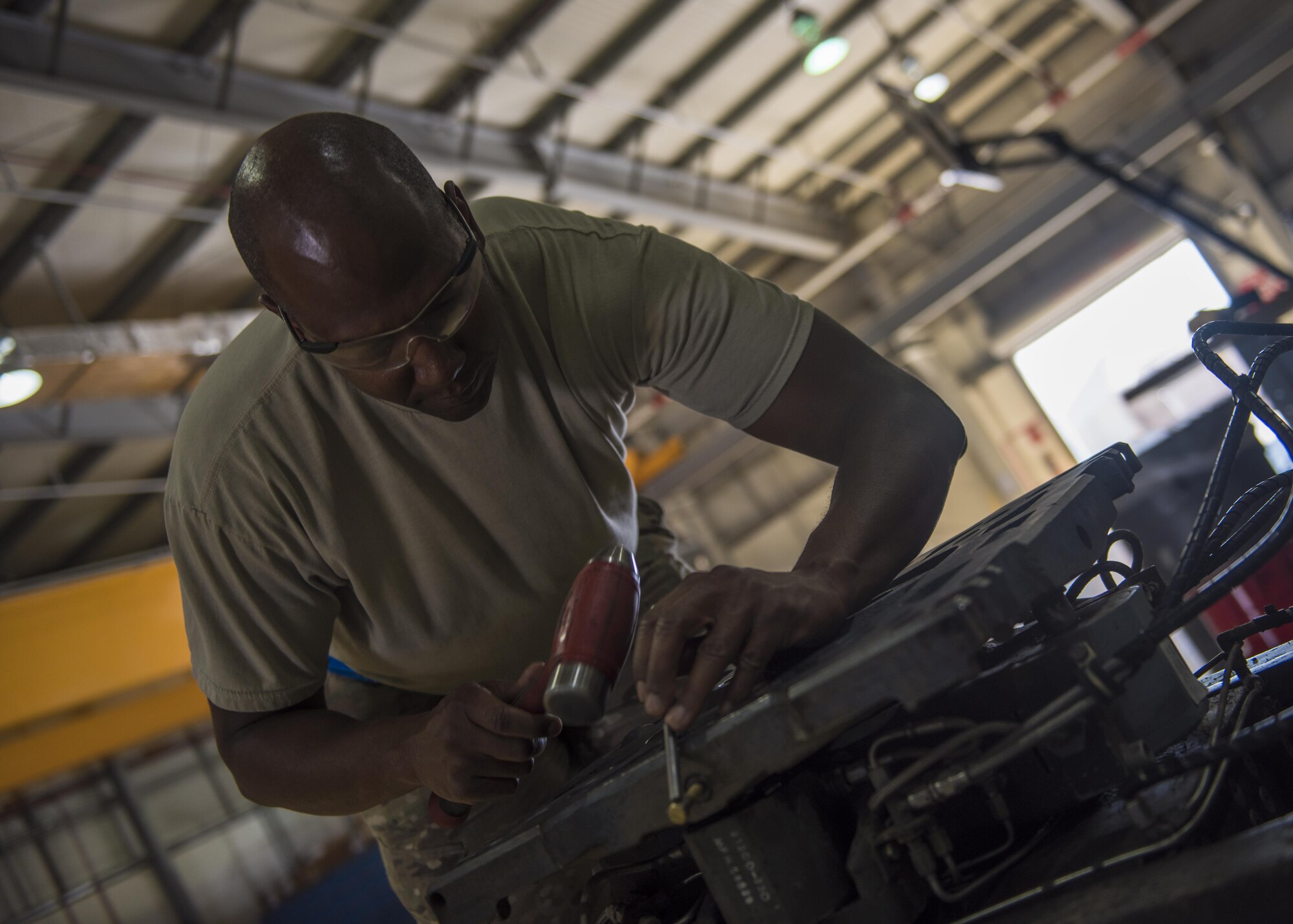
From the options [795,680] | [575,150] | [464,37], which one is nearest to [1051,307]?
[575,150]

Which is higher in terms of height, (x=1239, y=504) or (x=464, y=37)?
(x=464, y=37)

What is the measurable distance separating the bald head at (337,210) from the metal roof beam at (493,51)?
190 inches

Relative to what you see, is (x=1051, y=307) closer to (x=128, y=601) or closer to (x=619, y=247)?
(x=128, y=601)

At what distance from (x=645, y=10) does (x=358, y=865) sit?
22.2 ft

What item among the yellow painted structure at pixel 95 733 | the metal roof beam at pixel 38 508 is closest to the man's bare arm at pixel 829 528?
the yellow painted structure at pixel 95 733

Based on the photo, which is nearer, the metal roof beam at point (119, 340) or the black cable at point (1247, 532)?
the black cable at point (1247, 532)

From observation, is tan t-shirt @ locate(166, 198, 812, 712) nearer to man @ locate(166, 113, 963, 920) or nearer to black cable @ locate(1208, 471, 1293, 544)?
man @ locate(166, 113, 963, 920)

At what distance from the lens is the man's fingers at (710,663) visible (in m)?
0.87

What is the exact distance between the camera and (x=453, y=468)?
1.35 m

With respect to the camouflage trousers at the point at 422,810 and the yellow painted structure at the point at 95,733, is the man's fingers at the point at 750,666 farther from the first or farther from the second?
the yellow painted structure at the point at 95,733

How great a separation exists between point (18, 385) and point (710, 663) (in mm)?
5292

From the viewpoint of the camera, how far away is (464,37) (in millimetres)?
5465

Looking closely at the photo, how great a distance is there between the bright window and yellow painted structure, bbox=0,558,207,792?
7.52 metres

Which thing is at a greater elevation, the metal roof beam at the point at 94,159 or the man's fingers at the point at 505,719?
the metal roof beam at the point at 94,159
